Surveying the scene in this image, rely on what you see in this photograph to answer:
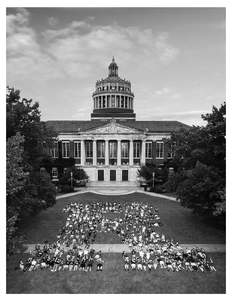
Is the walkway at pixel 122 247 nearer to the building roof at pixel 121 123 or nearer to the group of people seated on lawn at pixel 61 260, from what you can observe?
the group of people seated on lawn at pixel 61 260

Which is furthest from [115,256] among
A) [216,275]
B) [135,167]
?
[135,167]

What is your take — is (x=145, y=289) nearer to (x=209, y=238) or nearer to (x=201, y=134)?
(x=209, y=238)

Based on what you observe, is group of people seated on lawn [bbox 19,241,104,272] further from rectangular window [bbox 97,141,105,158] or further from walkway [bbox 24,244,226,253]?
rectangular window [bbox 97,141,105,158]

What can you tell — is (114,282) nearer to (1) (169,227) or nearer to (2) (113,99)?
(1) (169,227)

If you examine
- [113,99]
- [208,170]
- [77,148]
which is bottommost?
[208,170]

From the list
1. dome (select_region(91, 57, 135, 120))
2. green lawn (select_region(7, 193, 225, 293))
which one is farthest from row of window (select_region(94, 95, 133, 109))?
green lawn (select_region(7, 193, 225, 293))

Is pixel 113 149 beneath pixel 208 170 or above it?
above

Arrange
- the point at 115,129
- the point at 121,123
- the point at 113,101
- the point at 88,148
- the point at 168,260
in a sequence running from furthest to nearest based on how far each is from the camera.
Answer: the point at 113,101 < the point at 88,148 < the point at 121,123 < the point at 115,129 < the point at 168,260

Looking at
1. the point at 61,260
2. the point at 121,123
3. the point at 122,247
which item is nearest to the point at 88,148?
the point at 121,123
